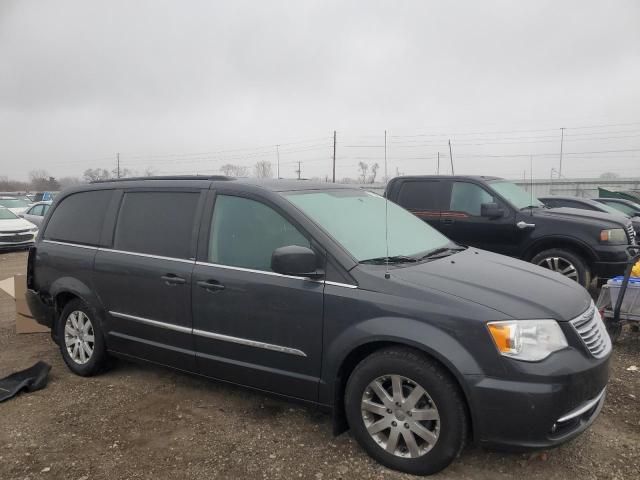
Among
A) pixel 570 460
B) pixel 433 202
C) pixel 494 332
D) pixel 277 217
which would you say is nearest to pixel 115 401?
pixel 277 217

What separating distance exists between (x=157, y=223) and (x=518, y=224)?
5.20 meters

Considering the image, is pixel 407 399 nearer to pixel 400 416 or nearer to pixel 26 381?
pixel 400 416

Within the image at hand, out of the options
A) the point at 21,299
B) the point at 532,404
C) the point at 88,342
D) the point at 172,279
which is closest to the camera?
the point at 532,404

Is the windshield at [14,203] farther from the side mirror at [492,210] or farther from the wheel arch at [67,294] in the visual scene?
the side mirror at [492,210]

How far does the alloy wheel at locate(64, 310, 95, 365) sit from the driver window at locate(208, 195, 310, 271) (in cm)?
167

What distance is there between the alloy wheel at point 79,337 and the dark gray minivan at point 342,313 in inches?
0.7

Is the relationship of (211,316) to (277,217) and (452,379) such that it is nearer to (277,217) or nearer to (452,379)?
(277,217)

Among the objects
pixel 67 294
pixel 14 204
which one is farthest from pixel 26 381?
pixel 14 204

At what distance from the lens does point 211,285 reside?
3.60 metres

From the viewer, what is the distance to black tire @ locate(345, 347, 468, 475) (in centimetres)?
275

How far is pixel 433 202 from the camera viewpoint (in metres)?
8.00

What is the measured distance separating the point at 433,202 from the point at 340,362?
536 centimetres

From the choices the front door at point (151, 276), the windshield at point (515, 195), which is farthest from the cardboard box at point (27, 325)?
the windshield at point (515, 195)

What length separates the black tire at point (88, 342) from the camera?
443 centimetres
